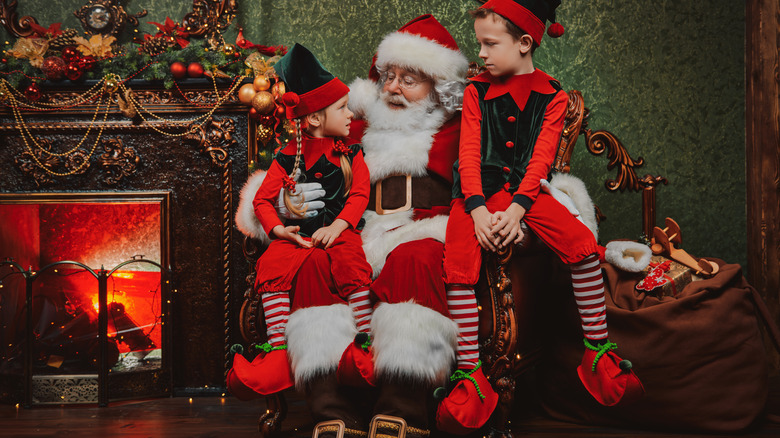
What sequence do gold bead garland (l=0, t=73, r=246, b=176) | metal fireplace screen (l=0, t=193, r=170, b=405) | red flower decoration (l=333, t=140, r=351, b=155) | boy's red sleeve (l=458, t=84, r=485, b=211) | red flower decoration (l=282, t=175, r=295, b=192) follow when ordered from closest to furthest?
boy's red sleeve (l=458, t=84, r=485, b=211) < red flower decoration (l=282, t=175, r=295, b=192) < red flower decoration (l=333, t=140, r=351, b=155) < metal fireplace screen (l=0, t=193, r=170, b=405) < gold bead garland (l=0, t=73, r=246, b=176)

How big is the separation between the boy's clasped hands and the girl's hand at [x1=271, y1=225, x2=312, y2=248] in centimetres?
73

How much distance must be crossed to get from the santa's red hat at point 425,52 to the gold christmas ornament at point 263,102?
601mm

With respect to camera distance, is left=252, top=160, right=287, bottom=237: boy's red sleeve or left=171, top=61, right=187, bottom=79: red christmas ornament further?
left=171, top=61, right=187, bottom=79: red christmas ornament

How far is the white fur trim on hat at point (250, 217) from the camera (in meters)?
2.47

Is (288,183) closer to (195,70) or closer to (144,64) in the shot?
(195,70)

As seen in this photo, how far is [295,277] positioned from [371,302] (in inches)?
13.0

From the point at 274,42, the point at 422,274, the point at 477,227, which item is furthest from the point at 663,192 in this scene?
the point at 274,42

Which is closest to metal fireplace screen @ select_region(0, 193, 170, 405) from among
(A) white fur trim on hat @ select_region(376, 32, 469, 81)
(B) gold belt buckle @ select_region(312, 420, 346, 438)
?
(B) gold belt buckle @ select_region(312, 420, 346, 438)

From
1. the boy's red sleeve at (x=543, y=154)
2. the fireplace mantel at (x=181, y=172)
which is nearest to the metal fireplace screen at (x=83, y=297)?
the fireplace mantel at (x=181, y=172)

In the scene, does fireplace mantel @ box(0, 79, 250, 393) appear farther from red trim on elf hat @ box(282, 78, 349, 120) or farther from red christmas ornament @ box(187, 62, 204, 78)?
red trim on elf hat @ box(282, 78, 349, 120)

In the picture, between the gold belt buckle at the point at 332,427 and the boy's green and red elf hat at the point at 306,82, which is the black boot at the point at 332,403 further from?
the boy's green and red elf hat at the point at 306,82

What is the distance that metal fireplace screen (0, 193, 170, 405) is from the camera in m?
2.76

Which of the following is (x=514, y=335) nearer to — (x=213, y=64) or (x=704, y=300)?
(x=704, y=300)

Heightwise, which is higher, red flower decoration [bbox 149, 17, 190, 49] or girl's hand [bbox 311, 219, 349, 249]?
red flower decoration [bbox 149, 17, 190, 49]
